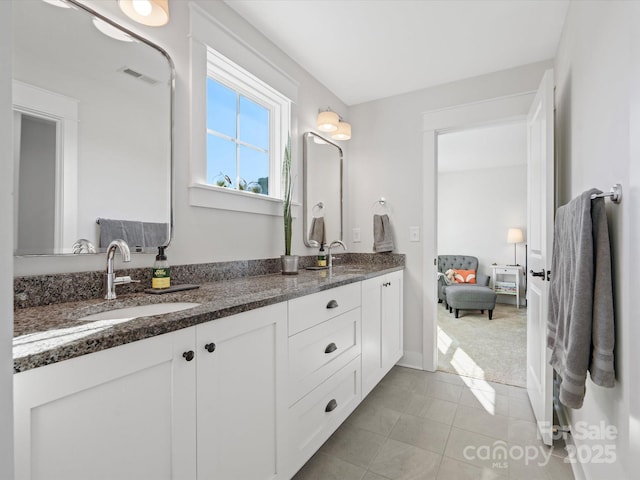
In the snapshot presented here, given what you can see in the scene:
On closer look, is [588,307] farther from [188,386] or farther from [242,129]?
[242,129]

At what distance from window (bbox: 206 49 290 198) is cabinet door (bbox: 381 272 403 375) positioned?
1069 mm

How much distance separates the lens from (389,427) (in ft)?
6.13

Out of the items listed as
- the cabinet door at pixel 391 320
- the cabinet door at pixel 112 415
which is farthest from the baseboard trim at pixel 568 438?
the cabinet door at pixel 112 415

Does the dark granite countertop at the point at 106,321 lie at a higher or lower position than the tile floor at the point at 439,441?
higher

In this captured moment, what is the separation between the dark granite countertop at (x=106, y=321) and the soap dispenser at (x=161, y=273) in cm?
7

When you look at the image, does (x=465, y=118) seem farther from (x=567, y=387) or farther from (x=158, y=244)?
(x=158, y=244)

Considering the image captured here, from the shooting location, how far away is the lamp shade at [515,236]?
5.43 metres

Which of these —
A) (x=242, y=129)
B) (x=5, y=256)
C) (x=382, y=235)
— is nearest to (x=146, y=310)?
(x=5, y=256)

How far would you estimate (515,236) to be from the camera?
544cm

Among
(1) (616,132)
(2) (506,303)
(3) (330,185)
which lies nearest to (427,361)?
(3) (330,185)

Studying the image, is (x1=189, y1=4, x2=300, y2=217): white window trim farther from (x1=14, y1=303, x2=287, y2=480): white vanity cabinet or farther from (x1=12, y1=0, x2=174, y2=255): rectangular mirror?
(x1=14, y1=303, x2=287, y2=480): white vanity cabinet

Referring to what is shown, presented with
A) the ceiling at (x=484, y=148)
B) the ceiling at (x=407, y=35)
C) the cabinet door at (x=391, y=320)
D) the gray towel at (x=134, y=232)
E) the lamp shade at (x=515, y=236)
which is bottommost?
the cabinet door at (x=391, y=320)

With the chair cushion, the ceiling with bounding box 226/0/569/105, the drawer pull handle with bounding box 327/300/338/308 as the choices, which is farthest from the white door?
the chair cushion

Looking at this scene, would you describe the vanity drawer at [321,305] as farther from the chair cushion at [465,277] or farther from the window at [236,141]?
the chair cushion at [465,277]
